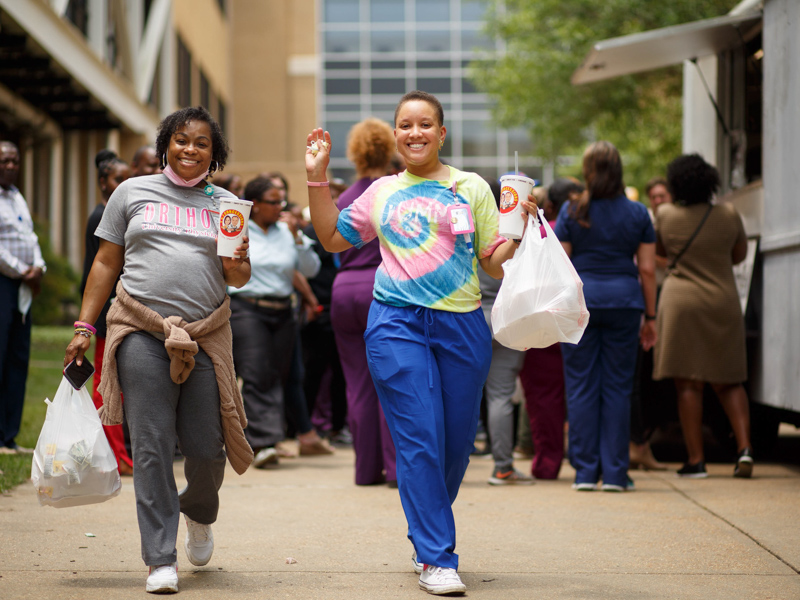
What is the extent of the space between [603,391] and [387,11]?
38911 millimetres

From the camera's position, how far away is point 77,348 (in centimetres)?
424

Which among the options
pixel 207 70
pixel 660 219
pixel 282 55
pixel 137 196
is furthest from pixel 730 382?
pixel 282 55

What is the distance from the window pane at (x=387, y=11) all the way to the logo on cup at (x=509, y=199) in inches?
1614

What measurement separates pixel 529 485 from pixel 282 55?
37520 millimetres

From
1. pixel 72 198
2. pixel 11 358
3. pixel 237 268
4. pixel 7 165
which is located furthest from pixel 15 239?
Result: pixel 72 198

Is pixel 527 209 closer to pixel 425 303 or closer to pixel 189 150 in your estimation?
pixel 425 303

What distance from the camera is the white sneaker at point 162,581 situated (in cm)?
408

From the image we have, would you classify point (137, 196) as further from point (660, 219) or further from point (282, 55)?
point (282, 55)

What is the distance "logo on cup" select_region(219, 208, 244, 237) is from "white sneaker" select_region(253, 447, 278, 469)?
157 inches

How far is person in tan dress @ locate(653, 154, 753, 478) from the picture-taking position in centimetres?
754

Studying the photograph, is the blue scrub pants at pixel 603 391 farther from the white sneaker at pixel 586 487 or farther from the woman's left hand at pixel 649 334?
the woman's left hand at pixel 649 334

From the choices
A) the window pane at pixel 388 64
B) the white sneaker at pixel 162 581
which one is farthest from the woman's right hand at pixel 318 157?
the window pane at pixel 388 64

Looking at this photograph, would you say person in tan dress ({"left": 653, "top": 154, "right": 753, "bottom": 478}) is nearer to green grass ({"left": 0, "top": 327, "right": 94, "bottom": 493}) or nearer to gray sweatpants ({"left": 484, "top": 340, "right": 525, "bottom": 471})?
gray sweatpants ({"left": 484, "top": 340, "right": 525, "bottom": 471})

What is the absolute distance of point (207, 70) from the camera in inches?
1340
